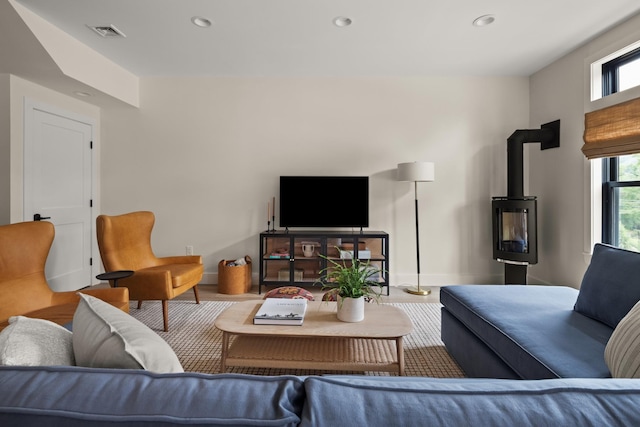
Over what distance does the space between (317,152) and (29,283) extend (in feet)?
9.92

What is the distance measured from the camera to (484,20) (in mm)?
2910

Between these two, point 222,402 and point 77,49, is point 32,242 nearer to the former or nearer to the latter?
point 77,49

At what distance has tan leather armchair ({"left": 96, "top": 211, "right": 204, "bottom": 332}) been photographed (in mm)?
2826

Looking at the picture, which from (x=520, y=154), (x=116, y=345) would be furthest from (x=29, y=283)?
(x=520, y=154)

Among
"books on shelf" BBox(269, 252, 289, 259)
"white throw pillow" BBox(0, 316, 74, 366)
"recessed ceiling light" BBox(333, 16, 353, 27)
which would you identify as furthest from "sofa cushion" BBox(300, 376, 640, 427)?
"books on shelf" BBox(269, 252, 289, 259)

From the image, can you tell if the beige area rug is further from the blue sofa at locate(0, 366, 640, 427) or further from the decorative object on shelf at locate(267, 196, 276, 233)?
the blue sofa at locate(0, 366, 640, 427)

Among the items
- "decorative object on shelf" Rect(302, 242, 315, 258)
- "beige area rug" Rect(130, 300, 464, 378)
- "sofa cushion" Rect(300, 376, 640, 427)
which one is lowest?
"beige area rug" Rect(130, 300, 464, 378)

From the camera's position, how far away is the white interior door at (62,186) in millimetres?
3346

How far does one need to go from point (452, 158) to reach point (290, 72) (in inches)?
89.1

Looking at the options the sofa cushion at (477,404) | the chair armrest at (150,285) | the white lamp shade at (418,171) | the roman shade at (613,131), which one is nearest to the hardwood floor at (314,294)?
the chair armrest at (150,285)

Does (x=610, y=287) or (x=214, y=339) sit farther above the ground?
(x=610, y=287)

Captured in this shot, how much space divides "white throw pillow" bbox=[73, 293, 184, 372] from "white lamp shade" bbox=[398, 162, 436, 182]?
131 inches

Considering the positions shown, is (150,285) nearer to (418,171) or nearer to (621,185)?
(418,171)

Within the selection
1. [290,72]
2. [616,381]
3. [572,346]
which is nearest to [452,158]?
[290,72]
